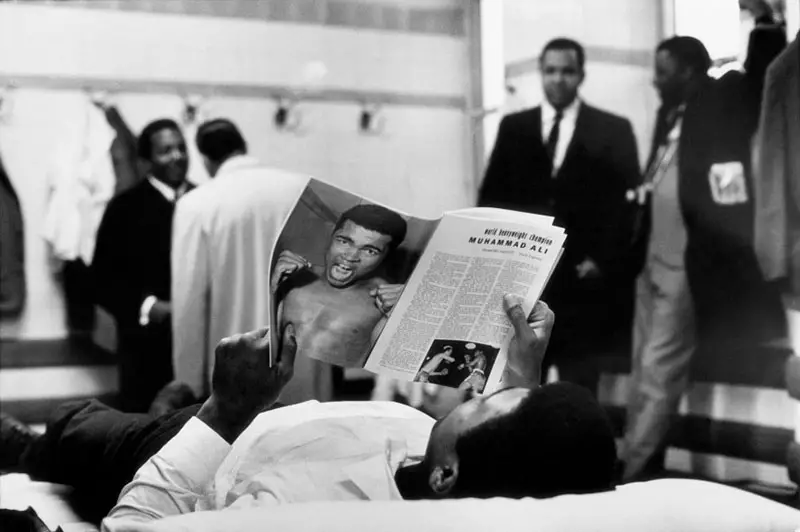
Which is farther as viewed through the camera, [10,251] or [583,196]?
[583,196]

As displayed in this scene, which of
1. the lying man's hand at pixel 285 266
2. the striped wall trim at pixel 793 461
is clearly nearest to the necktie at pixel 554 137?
the striped wall trim at pixel 793 461

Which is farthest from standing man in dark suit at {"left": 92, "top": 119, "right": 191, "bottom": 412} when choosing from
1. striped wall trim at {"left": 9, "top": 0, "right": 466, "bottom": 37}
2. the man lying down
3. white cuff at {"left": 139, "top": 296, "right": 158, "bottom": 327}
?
the man lying down

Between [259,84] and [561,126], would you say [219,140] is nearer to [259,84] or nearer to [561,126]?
[259,84]

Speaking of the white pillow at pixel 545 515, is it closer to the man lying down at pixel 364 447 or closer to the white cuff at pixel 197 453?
the man lying down at pixel 364 447

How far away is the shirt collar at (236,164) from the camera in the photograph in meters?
1.91

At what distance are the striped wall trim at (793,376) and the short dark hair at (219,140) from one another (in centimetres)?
118

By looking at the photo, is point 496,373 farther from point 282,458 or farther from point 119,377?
point 119,377

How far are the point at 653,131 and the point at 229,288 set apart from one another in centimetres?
97

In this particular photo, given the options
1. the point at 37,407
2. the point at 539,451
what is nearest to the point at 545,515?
the point at 539,451

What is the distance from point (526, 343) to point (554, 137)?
0.76 meters

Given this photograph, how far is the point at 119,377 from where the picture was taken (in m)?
1.88

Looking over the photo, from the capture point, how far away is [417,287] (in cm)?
141

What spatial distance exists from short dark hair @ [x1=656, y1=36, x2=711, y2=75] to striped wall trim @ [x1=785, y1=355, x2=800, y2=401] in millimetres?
625

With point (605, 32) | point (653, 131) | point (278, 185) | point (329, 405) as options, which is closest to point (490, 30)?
point (605, 32)
